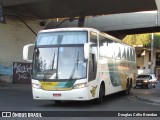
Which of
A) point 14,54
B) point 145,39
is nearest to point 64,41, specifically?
point 14,54

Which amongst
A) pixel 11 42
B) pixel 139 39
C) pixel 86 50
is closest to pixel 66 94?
pixel 86 50

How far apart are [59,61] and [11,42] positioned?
78.9 ft

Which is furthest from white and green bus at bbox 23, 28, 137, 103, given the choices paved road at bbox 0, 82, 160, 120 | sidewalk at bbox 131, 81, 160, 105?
sidewalk at bbox 131, 81, 160, 105

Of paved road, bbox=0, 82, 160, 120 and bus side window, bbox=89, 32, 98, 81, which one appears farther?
bus side window, bbox=89, 32, 98, 81

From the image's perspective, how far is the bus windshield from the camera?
1680 centimetres

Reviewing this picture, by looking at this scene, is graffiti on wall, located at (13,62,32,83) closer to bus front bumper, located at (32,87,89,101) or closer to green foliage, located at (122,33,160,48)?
bus front bumper, located at (32,87,89,101)

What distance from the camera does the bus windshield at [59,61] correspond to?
16797 millimetres

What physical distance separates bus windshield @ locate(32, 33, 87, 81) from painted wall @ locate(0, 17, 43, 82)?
72.5 ft

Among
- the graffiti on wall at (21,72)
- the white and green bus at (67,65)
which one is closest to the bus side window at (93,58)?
the white and green bus at (67,65)

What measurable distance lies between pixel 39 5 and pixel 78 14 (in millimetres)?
4368

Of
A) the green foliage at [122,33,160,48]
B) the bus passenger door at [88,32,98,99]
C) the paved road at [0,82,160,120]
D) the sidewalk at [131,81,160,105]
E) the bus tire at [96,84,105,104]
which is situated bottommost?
the sidewalk at [131,81,160,105]

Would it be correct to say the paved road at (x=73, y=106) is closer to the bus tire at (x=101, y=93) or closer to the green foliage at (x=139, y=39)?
the bus tire at (x=101, y=93)

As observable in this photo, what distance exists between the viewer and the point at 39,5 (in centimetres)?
3712

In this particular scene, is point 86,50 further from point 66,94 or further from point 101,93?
point 101,93
